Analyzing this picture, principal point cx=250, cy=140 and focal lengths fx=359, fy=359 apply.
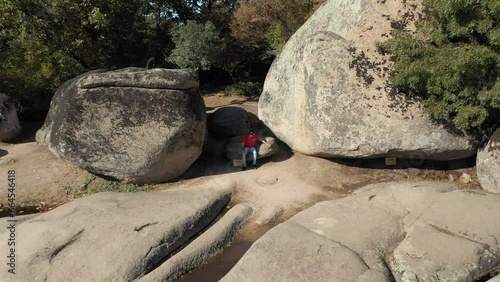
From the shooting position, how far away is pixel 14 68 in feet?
53.0

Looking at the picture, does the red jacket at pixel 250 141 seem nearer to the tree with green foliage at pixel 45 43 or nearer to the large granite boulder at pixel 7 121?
the tree with green foliage at pixel 45 43

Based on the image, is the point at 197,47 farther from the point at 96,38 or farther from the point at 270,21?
the point at 96,38

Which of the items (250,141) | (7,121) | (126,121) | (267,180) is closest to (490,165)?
(267,180)

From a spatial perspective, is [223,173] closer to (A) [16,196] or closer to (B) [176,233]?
(B) [176,233]

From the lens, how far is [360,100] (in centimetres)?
992

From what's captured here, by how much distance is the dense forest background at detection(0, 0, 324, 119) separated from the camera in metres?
15.6

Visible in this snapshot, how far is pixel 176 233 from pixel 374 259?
13.5 ft

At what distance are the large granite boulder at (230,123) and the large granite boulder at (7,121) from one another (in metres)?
8.01

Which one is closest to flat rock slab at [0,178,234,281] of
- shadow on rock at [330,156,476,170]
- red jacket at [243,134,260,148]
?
red jacket at [243,134,260,148]

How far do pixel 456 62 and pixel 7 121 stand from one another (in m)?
15.6

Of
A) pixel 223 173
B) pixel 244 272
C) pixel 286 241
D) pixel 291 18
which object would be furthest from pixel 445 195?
pixel 291 18

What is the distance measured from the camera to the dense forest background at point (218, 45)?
8.88 m

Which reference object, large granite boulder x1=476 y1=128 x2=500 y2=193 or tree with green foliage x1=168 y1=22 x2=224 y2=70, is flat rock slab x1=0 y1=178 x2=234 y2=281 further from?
tree with green foliage x1=168 y1=22 x2=224 y2=70

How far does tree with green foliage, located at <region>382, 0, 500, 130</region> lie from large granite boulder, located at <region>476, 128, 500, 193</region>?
0.59 metres
